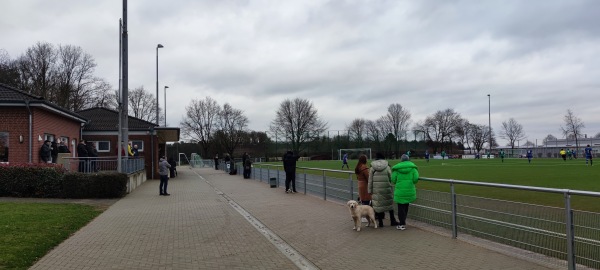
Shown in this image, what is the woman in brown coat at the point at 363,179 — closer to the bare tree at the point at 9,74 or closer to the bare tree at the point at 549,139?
the bare tree at the point at 9,74

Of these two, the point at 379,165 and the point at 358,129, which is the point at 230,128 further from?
the point at 379,165

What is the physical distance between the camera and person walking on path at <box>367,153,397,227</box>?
9625 mm

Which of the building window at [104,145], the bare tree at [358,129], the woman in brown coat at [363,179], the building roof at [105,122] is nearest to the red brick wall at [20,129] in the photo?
the building roof at [105,122]

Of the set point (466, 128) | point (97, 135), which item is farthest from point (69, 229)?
point (466, 128)

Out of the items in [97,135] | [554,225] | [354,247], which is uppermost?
[97,135]

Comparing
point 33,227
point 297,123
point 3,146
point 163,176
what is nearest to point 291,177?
point 163,176

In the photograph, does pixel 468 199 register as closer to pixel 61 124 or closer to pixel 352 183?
pixel 352 183

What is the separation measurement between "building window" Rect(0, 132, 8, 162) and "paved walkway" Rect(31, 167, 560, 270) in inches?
394

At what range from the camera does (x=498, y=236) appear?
24.3 feet

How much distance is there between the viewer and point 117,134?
32.4m

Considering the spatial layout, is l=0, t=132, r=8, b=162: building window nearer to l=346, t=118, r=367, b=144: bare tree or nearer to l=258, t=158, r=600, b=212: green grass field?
l=258, t=158, r=600, b=212: green grass field

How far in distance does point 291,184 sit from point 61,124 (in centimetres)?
1303

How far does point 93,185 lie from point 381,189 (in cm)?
1149

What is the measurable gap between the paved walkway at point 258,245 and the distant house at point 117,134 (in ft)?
70.7
